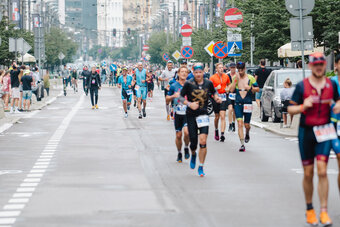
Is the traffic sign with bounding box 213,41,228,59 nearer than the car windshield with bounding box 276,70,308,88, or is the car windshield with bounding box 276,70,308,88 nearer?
the car windshield with bounding box 276,70,308,88

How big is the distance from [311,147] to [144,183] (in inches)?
153

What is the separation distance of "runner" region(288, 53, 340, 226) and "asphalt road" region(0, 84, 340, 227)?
0.39 meters

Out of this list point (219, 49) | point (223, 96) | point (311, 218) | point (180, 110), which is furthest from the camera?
point (219, 49)

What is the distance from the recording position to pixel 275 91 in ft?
86.1

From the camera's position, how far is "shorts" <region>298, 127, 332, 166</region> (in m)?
9.23

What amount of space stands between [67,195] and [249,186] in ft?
7.85

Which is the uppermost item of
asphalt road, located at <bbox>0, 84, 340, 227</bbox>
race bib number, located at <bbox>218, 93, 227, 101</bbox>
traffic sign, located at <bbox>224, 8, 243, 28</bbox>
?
traffic sign, located at <bbox>224, 8, 243, 28</bbox>

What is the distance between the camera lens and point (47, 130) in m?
24.9

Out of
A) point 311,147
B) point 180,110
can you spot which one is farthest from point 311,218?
point 180,110

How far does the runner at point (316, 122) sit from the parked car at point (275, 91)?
1633 cm

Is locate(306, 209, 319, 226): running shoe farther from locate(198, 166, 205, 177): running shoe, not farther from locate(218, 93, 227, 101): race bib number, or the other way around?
locate(218, 93, 227, 101): race bib number

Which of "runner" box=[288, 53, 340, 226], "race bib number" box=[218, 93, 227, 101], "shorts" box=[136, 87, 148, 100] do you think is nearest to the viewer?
"runner" box=[288, 53, 340, 226]

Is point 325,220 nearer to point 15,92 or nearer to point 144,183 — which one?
point 144,183

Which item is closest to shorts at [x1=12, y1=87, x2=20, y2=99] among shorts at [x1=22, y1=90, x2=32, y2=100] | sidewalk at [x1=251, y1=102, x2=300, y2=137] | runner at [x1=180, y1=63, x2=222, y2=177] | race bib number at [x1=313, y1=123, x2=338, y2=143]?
shorts at [x1=22, y1=90, x2=32, y2=100]
